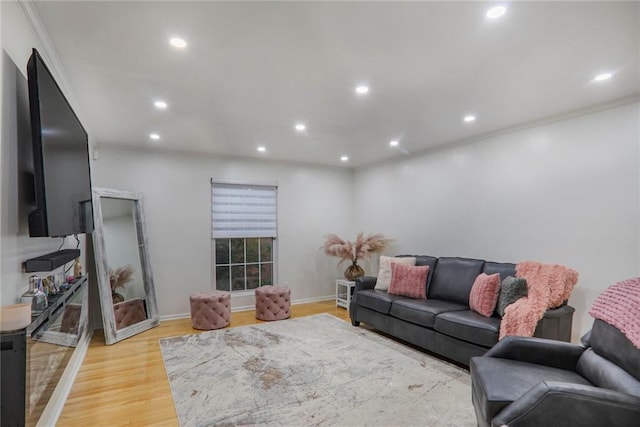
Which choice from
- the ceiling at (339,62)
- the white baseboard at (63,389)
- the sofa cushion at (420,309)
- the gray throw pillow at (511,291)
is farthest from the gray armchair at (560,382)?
the white baseboard at (63,389)

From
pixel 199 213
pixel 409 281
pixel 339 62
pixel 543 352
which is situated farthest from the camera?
pixel 199 213

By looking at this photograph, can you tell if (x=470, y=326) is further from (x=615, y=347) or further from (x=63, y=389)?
(x=63, y=389)

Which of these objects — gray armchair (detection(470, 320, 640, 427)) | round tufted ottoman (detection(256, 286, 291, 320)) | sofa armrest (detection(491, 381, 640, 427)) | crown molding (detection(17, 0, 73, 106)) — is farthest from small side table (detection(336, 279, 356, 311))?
crown molding (detection(17, 0, 73, 106))

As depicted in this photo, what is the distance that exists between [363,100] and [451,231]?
8.05 feet

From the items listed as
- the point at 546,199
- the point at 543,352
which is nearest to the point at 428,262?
the point at 546,199

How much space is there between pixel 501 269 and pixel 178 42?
366cm

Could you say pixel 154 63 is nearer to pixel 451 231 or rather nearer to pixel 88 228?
pixel 88 228

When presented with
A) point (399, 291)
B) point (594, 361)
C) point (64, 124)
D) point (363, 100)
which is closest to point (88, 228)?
point (64, 124)

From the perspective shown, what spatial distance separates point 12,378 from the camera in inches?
51.1

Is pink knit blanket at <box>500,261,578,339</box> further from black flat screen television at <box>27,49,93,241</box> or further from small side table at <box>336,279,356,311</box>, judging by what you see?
black flat screen television at <box>27,49,93,241</box>

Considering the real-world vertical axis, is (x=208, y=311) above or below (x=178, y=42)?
below

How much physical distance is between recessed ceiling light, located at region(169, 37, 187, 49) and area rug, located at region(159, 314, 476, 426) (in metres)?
2.55

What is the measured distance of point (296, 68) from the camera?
241cm

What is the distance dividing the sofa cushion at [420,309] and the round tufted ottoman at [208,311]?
225 centimetres
